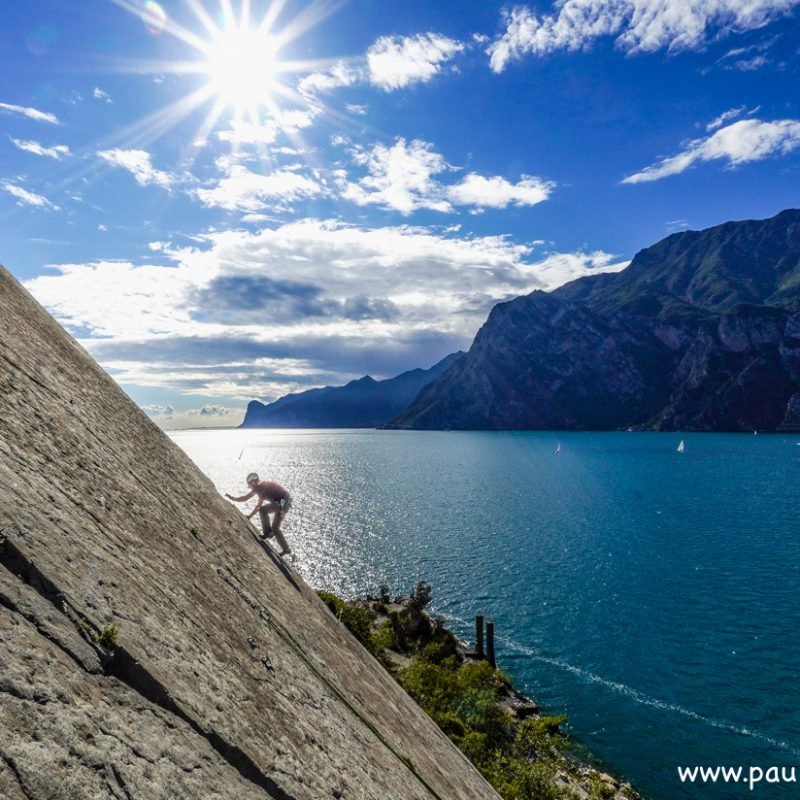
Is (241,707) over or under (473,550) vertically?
over

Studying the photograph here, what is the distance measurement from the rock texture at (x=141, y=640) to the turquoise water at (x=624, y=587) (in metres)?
21.0

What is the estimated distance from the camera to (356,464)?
488ft

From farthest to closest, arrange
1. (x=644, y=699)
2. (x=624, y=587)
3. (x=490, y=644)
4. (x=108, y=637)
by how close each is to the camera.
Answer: (x=624, y=587)
(x=490, y=644)
(x=644, y=699)
(x=108, y=637)

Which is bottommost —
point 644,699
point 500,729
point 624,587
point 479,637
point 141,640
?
point 644,699

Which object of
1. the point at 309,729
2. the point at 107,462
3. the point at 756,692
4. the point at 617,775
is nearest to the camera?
the point at 309,729

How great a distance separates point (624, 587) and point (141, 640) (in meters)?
45.2

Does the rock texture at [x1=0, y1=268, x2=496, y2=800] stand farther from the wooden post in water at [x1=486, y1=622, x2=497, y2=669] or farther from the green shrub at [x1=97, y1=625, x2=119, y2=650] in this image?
the wooden post in water at [x1=486, y1=622, x2=497, y2=669]

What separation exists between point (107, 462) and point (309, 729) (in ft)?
13.0

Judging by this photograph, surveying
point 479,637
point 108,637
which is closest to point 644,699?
point 479,637

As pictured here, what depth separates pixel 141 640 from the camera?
14.1 feet

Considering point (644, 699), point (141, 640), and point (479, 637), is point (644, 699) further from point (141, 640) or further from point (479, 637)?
point (141, 640)

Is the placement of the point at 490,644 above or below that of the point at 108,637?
below

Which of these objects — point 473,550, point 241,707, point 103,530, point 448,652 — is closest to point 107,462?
point 103,530

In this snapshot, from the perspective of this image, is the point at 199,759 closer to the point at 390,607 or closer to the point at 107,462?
the point at 107,462
